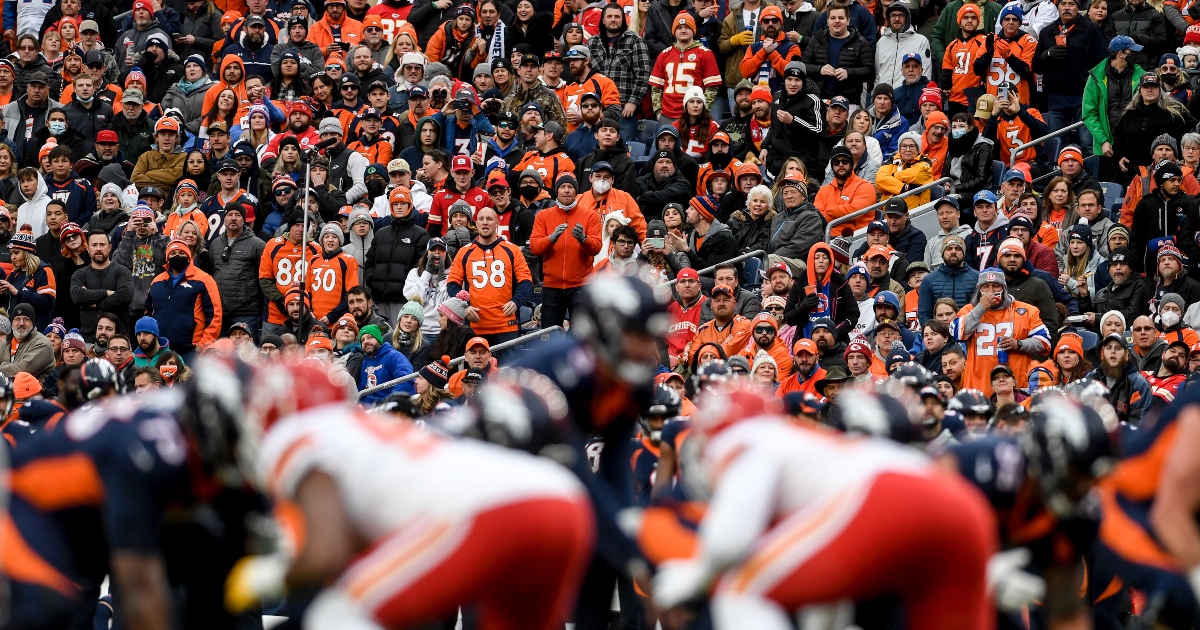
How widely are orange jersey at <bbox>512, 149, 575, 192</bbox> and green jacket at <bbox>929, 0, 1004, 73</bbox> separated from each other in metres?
4.50

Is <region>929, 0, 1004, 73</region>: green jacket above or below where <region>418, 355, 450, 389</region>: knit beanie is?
above

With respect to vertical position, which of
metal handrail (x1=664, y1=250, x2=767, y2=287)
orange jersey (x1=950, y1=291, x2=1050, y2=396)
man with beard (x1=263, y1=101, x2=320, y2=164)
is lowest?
orange jersey (x1=950, y1=291, x2=1050, y2=396)

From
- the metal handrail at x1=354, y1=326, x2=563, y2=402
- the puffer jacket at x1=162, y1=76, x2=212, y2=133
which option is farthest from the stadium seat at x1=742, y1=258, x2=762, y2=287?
the puffer jacket at x1=162, y1=76, x2=212, y2=133

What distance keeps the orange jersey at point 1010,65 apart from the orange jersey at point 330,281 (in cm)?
701

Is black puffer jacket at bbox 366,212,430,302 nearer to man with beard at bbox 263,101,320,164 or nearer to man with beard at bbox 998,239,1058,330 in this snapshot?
man with beard at bbox 263,101,320,164

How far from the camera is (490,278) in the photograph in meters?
15.6

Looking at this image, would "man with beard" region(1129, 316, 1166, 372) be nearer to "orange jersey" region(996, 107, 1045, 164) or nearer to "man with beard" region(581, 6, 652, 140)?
"orange jersey" region(996, 107, 1045, 164)

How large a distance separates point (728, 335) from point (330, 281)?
3933mm

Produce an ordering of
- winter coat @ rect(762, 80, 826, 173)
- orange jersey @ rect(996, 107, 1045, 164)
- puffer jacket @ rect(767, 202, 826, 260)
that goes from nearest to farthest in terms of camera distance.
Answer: puffer jacket @ rect(767, 202, 826, 260)
winter coat @ rect(762, 80, 826, 173)
orange jersey @ rect(996, 107, 1045, 164)

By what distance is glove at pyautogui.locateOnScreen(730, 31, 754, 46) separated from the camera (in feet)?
63.6

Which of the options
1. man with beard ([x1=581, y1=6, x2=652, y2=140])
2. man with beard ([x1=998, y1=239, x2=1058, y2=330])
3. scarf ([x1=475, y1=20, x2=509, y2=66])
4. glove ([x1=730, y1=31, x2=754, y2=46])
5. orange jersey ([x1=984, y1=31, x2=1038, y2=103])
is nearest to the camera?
man with beard ([x1=998, y1=239, x2=1058, y2=330])

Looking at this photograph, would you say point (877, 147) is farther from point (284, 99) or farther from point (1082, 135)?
point (284, 99)

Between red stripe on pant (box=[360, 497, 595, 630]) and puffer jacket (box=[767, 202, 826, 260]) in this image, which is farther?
puffer jacket (box=[767, 202, 826, 260])

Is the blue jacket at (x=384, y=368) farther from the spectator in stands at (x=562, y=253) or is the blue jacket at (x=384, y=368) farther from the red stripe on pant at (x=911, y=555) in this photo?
the red stripe on pant at (x=911, y=555)
